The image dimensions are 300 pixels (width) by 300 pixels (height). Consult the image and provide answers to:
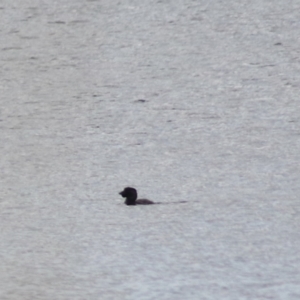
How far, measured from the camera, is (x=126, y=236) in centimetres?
559

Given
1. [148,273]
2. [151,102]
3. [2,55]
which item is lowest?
[148,273]

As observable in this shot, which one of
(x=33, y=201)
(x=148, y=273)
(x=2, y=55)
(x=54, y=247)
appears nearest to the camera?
(x=148, y=273)

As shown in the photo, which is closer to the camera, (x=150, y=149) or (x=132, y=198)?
(x=132, y=198)

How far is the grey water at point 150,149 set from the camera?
5.00m

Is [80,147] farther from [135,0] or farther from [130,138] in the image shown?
[135,0]

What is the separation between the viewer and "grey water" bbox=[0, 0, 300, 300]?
197 inches

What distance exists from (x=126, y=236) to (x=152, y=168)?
1572 millimetres

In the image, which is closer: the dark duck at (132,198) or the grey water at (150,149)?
the grey water at (150,149)

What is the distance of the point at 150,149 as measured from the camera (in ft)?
25.0

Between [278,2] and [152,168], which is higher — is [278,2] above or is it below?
above

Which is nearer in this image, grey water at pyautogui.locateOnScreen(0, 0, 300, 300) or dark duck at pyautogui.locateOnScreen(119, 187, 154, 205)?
grey water at pyautogui.locateOnScreen(0, 0, 300, 300)

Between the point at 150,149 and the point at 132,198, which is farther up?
the point at 150,149

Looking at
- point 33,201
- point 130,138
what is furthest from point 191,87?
point 33,201

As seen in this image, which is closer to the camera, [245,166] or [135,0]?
[245,166]
